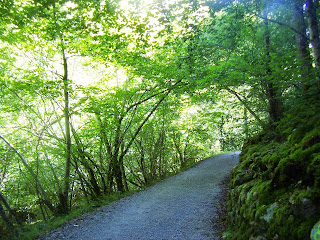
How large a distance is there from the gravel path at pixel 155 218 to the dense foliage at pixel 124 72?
1.60 meters

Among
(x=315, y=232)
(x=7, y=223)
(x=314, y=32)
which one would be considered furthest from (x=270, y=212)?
(x=7, y=223)

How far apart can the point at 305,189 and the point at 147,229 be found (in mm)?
3315

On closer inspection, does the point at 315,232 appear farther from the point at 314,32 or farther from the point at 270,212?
the point at 314,32

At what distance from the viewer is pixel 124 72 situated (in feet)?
31.3

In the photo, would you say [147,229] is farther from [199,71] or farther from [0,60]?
[0,60]

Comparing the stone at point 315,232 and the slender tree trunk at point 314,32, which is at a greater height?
the slender tree trunk at point 314,32

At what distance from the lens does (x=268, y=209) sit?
266 centimetres

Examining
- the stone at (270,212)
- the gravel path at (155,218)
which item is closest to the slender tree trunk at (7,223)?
the gravel path at (155,218)

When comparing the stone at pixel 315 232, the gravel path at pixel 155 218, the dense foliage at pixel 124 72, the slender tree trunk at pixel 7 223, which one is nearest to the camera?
the stone at pixel 315 232

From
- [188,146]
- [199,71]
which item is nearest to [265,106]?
[199,71]

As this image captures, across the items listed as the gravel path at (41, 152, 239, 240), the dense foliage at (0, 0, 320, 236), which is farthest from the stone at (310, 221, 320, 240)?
the gravel path at (41, 152, 239, 240)

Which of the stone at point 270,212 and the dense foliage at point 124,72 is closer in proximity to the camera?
the stone at point 270,212

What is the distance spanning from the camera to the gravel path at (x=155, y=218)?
4.31 meters

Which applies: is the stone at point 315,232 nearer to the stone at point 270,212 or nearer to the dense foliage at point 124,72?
the stone at point 270,212
